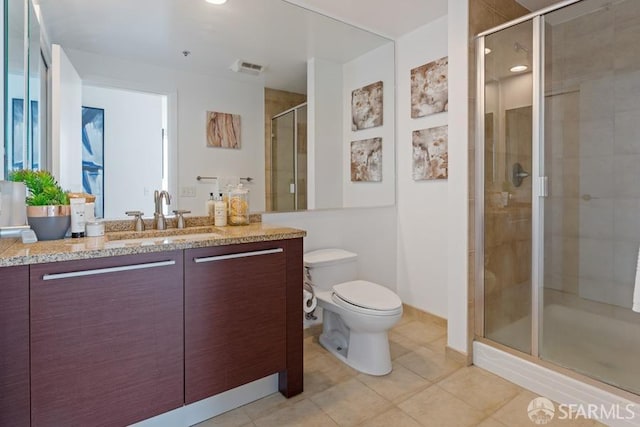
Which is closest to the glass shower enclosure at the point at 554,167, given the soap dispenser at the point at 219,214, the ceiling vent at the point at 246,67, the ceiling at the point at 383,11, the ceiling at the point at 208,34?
the ceiling at the point at 383,11

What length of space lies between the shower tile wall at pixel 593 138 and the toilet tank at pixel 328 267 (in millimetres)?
1230

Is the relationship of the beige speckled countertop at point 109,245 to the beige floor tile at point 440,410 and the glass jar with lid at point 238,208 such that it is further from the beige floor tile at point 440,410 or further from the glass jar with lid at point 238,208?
the beige floor tile at point 440,410

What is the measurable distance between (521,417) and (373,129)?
2.18m

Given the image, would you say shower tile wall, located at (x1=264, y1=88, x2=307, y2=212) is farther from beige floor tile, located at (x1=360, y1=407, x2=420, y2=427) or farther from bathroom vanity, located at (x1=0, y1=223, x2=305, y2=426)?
beige floor tile, located at (x1=360, y1=407, x2=420, y2=427)

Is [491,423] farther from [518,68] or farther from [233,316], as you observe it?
[518,68]

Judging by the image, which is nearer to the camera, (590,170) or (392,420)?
(392,420)

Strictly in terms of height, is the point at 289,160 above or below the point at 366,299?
above

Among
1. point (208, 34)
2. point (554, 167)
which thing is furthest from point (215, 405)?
point (554, 167)

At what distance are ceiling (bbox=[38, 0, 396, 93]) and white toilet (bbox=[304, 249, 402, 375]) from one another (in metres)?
1.30

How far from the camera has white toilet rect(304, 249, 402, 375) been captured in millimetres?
1980

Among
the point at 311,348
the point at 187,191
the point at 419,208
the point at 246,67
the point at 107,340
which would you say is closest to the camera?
the point at 107,340

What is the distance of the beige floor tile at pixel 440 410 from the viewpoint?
1.64m

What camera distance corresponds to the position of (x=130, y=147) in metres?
1.93

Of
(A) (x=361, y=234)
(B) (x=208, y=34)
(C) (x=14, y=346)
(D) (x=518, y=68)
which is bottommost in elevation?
(C) (x=14, y=346)
